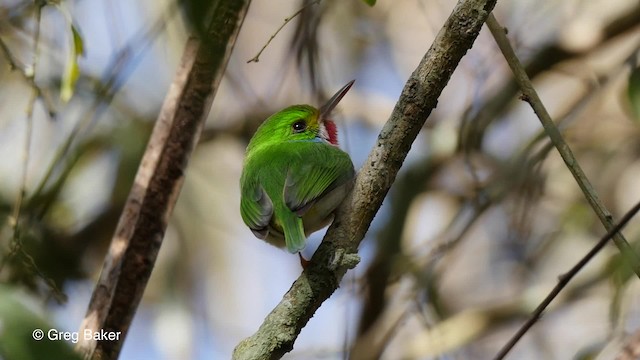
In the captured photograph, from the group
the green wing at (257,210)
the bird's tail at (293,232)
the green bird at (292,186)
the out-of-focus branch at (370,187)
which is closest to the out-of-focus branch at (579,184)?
the out-of-focus branch at (370,187)

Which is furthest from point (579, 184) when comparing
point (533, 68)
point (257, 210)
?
point (533, 68)

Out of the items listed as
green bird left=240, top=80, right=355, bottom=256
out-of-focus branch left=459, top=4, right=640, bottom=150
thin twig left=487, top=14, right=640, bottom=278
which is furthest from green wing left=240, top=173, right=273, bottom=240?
out-of-focus branch left=459, top=4, right=640, bottom=150

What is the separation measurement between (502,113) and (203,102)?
2.39m

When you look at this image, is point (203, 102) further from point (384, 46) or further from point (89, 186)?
point (384, 46)

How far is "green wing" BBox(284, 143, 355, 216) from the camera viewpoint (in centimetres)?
339

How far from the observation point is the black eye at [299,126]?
4367 mm

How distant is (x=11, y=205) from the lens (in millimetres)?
5301

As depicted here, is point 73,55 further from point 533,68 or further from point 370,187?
point 533,68

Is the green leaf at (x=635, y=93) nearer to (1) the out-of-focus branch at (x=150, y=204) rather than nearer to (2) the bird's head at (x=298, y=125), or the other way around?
(2) the bird's head at (x=298, y=125)

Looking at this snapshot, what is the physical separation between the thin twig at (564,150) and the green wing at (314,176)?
824 mm

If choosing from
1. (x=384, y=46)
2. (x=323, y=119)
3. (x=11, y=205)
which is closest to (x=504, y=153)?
(x=384, y=46)

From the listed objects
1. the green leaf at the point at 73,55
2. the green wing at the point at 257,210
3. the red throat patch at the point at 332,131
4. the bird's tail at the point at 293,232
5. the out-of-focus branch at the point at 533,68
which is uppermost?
the out-of-focus branch at the point at 533,68

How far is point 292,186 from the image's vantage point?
3533 mm

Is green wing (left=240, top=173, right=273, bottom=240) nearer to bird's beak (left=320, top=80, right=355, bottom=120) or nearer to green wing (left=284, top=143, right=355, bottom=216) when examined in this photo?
green wing (left=284, top=143, right=355, bottom=216)
